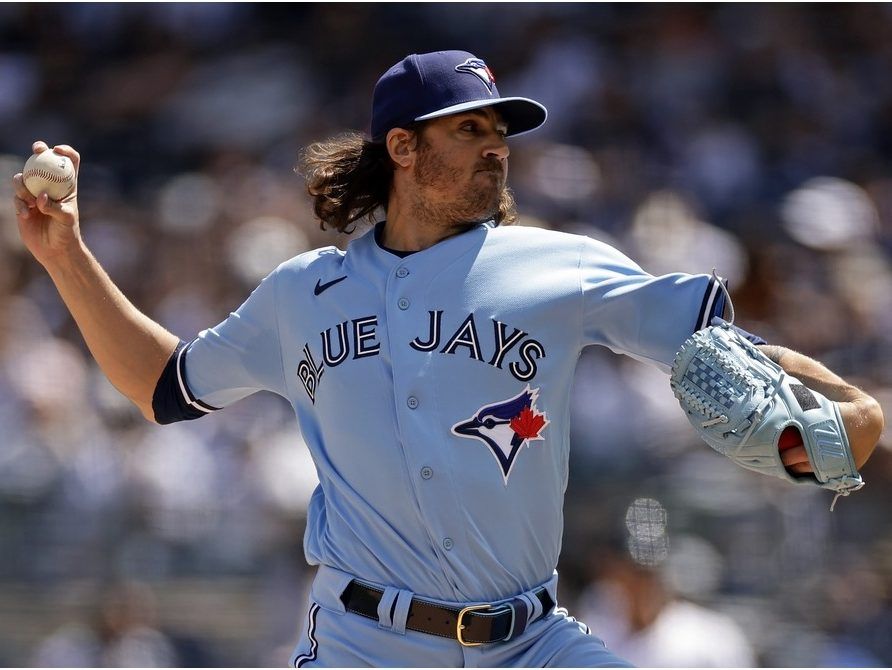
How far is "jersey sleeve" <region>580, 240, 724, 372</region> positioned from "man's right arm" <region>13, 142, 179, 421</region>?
1.05 metres

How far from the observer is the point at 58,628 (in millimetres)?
5172

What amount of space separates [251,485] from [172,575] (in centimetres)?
47

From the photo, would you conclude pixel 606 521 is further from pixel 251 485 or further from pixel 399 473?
pixel 399 473

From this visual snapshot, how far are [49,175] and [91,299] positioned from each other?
301 millimetres

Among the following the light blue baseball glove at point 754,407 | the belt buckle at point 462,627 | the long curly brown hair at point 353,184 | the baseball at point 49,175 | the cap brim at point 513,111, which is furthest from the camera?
the long curly brown hair at point 353,184

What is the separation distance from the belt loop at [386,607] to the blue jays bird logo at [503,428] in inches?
13.0

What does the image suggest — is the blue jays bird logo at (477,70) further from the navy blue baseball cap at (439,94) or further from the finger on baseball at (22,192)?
the finger on baseball at (22,192)

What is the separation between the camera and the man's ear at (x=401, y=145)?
3070 millimetres

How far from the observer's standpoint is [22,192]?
3.11 m

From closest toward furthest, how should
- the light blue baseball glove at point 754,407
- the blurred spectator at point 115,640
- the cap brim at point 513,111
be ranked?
the light blue baseball glove at point 754,407 → the cap brim at point 513,111 → the blurred spectator at point 115,640

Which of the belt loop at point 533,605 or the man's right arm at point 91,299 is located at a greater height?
the man's right arm at point 91,299

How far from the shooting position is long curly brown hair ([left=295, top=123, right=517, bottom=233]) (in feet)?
10.7

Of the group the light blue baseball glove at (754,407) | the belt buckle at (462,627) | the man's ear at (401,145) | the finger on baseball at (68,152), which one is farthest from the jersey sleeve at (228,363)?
the light blue baseball glove at (754,407)

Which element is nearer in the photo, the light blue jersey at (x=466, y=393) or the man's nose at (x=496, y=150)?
the light blue jersey at (x=466, y=393)
